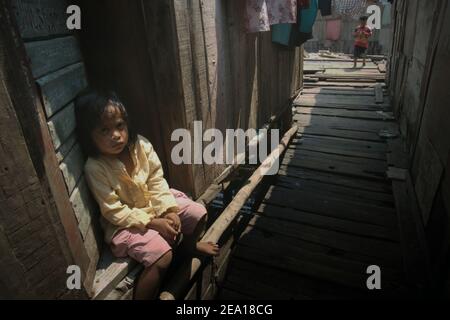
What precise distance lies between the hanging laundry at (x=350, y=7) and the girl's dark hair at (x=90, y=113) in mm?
24427

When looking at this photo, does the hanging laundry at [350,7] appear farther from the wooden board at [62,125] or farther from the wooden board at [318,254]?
the wooden board at [62,125]

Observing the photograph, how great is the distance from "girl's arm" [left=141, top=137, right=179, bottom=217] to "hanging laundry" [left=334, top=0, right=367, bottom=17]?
79.5ft

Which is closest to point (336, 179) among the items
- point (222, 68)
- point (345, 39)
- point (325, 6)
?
point (222, 68)

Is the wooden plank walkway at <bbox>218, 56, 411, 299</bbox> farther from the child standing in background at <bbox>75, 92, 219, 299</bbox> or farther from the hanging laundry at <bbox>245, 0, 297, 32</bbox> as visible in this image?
the hanging laundry at <bbox>245, 0, 297, 32</bbox>

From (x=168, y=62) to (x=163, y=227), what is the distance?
130cm

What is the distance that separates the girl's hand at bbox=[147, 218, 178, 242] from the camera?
82.6 inches

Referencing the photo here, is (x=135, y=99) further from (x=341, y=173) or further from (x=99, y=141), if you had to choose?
(x=341, y=173)

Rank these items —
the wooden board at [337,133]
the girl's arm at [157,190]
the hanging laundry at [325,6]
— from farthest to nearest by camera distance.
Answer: the hanging laundry at [325,6] → the wooden board at [337,133] → the girl's arm at [157,190]

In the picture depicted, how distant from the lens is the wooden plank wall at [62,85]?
5.07 ft

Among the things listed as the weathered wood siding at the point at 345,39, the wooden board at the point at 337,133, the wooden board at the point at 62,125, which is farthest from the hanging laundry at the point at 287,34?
the weathered wood siding at the point at 345,39

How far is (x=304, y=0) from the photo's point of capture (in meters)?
4.72

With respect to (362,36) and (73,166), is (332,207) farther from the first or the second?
(362,36)

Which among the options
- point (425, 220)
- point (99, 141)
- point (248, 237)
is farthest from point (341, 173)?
point (99, 141)

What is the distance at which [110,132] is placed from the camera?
200 centimetres
